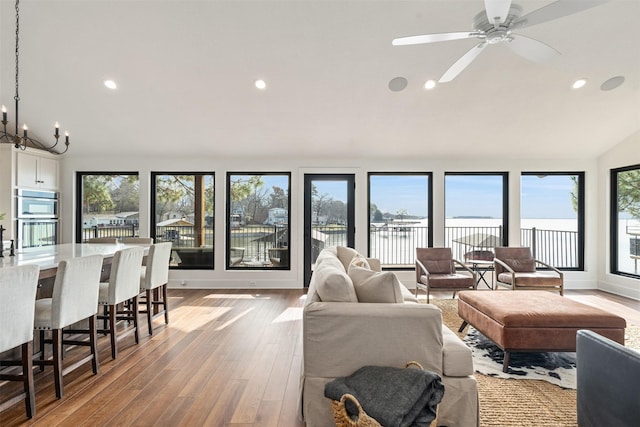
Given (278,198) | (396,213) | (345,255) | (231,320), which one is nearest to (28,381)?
(231,320)

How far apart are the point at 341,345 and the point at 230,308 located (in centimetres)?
306

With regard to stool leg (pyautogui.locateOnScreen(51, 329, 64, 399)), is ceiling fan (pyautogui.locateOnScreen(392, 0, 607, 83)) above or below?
above

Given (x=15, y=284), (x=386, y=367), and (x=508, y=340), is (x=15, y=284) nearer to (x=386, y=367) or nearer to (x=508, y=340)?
(x=386, y=367)

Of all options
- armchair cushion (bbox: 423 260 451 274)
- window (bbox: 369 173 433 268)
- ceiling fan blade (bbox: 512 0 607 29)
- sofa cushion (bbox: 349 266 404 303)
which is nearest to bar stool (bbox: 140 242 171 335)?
sofa cushion (bbox: 349 266 404 303)

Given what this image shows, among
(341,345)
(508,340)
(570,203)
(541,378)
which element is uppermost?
(570,203)

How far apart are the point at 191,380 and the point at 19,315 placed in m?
1.24

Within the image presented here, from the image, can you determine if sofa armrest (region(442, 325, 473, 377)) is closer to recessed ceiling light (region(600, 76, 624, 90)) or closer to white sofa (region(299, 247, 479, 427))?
white sofa (region(299, 247, 479, 427))

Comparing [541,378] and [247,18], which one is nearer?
[541,378]

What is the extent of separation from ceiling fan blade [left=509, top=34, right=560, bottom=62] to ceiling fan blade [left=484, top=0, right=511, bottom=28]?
1.03ft

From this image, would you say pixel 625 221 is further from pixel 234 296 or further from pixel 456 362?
pixel 234 296

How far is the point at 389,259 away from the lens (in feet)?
20.7

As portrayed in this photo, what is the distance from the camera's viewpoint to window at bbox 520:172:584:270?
6.17 meters

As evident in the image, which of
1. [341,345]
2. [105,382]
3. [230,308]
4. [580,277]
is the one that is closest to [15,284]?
[105,382]

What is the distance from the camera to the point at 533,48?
107 inches
